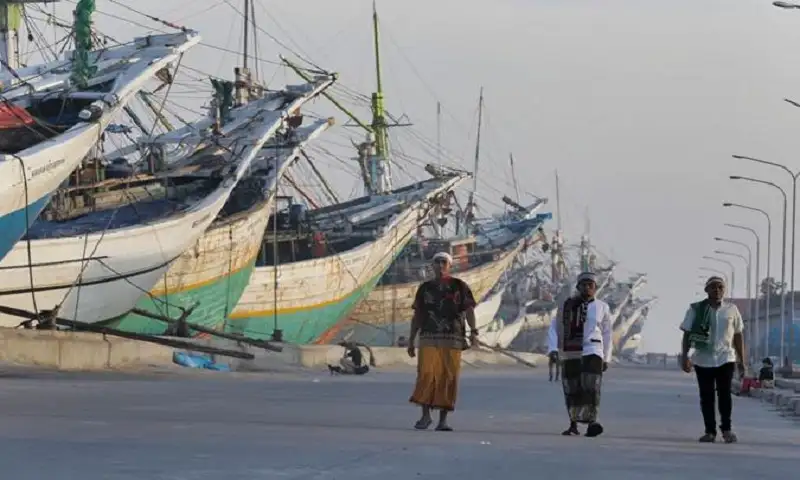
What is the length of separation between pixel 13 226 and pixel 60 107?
Result: 25.1 ft

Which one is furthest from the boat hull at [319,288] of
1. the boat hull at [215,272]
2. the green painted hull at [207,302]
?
the boat hull at [215,272]

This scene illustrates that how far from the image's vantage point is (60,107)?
135ft

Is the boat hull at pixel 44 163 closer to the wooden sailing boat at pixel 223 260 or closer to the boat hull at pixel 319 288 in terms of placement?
the wooden sailing boat at pixel 223 260

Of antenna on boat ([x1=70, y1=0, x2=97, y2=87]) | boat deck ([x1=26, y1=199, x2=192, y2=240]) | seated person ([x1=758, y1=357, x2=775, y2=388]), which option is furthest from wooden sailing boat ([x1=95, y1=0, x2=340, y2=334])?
seated person ([x1=758, y1=357, x2=775, y2=388])

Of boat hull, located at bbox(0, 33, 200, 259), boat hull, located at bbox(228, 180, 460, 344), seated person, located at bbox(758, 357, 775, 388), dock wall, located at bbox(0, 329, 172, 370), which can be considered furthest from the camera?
boat hull, located at bbox(228, 180, 460, 344)

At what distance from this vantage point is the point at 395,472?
1112 cm

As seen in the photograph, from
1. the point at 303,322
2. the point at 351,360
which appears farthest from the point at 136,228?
the point at 303,322

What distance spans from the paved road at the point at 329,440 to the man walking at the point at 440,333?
38 centimetres

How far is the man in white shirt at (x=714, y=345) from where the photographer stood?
16656 mm

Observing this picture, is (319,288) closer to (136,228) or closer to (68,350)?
(136,228)

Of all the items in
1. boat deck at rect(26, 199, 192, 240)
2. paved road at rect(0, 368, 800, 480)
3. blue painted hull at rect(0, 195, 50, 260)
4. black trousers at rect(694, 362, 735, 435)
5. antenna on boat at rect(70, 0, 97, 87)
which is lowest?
paved road at rect(0, 368, 800, 480)

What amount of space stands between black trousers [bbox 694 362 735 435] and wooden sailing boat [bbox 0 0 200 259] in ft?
58.2

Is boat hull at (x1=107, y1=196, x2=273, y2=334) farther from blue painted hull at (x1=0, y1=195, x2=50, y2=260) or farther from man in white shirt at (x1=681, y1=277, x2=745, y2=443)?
man in white shirt at (x1=681, y1=277, x2=745, y2=443)

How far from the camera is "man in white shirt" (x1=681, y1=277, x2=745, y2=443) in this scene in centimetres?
1666
